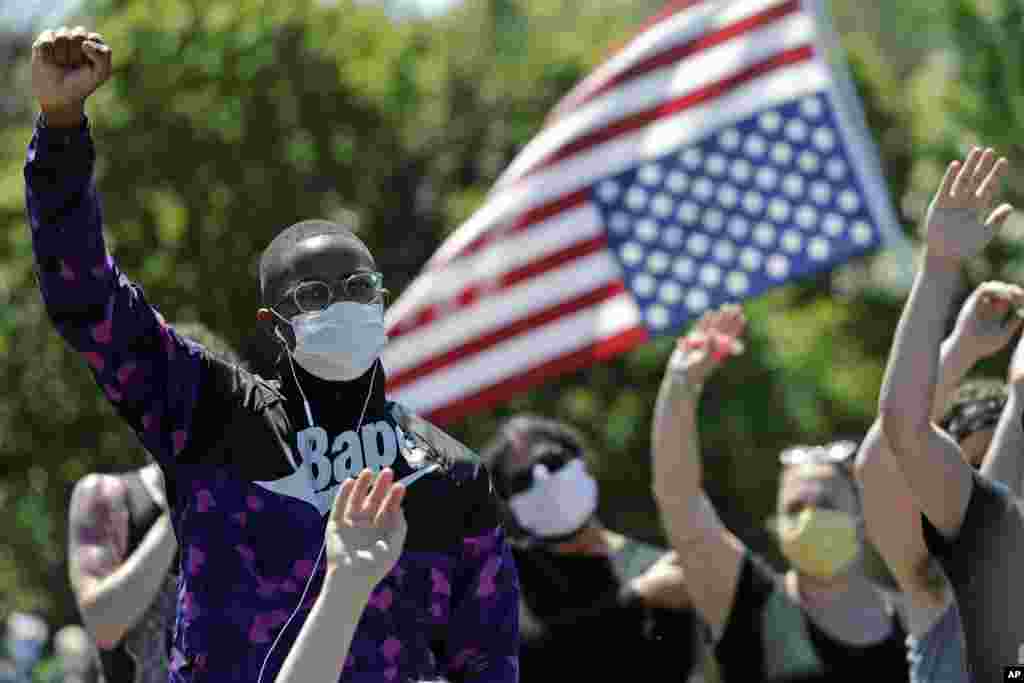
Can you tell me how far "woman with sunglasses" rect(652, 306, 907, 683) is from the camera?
196 inches

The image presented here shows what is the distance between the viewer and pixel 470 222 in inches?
294

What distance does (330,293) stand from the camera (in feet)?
11.5

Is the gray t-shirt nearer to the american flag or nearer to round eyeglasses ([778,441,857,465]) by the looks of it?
round eyeglasses ([778,441,857,465])

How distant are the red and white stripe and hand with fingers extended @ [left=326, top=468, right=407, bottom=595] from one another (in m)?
4.07

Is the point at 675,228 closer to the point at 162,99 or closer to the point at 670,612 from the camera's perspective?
the point at 670,612

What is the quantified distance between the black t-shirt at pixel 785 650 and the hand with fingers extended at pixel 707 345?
52 cm

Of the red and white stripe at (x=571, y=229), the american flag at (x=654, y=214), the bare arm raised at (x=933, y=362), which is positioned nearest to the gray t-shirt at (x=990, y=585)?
the bare arm raised at (x=933, y=362)

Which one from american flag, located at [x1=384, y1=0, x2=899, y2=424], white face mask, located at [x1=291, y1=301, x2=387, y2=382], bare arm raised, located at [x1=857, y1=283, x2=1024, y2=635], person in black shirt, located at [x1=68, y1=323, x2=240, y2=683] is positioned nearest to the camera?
white face mask, located at [x1=291, y1=301, x2=387, y2=382]

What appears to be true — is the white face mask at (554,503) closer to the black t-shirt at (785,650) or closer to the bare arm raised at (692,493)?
the bare arm raised at (692,493)

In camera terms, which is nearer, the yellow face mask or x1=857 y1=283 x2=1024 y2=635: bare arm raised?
x1=857 y1=283 x2=1024 y2=635: bare arm raised

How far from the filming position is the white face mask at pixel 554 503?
17.8 feet

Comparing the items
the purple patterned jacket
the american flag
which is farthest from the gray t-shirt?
the american flag

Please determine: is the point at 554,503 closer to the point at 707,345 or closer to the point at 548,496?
the point at 548,496

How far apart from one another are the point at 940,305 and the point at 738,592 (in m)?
1.65
